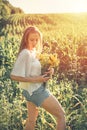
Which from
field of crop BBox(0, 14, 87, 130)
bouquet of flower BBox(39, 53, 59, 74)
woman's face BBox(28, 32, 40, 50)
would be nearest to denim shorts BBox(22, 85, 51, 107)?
bouquet of flower BBox(39, 53, 59, 74)

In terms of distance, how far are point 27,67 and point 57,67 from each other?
2446 mm

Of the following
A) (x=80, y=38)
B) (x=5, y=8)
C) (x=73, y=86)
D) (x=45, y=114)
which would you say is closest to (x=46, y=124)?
(x=45, y=114)

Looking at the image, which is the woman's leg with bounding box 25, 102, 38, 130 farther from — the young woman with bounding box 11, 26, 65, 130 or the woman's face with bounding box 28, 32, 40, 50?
the woman's face with bounding box 28, 32, 40, 50

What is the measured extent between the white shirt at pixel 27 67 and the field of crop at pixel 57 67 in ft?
4.06

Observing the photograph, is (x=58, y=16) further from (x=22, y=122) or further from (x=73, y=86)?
(x=22, y=122)

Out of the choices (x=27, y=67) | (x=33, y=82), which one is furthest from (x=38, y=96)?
(x=27, y=67)

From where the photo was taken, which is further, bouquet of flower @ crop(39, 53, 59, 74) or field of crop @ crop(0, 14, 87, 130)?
field of crop @ crop(0, 14, 87, 130)

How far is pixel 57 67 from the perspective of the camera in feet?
29.2

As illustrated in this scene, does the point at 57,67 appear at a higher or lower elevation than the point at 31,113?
Result: higher

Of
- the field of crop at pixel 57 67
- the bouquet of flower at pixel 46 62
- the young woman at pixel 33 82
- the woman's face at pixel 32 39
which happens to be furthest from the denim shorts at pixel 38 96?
the field of crop at pixel 57 67

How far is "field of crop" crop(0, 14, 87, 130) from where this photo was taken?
780cm

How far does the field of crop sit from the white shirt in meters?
1.24

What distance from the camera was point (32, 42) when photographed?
6.59 meters

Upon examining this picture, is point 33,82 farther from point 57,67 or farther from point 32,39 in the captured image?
point 57,67
